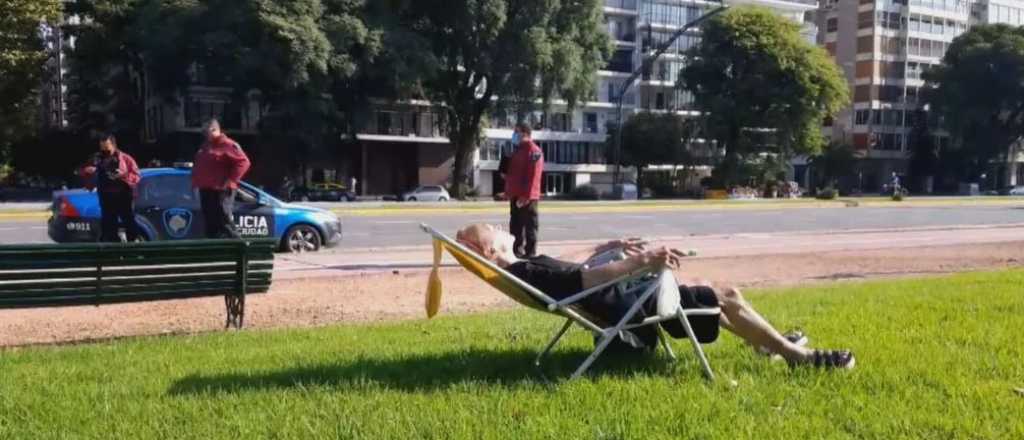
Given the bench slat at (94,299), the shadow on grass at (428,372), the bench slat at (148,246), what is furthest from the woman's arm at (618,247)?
the bench slat at (94,299)

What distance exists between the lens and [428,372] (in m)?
5.28

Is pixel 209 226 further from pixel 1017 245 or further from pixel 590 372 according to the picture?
pixel 1017 245

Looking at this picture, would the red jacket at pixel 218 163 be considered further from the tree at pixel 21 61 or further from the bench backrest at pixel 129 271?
the tree at pixel 21 61

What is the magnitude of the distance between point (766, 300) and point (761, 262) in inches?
213

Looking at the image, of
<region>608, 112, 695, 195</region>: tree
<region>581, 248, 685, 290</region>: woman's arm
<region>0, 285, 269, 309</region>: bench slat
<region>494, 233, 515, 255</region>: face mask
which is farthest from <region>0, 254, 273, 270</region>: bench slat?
<region>608, 112, 695, 195</region>: tree

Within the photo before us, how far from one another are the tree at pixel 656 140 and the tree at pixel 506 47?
13.3 m

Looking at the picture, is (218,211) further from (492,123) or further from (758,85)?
(758,85)

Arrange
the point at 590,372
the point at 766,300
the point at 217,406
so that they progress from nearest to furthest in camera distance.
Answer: the point at 217,406 < the point at 590,372 < the point at 766,300

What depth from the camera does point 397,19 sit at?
4888 centimetres

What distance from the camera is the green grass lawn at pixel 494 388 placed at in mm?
4137

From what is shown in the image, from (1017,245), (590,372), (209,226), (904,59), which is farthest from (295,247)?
(904,59)

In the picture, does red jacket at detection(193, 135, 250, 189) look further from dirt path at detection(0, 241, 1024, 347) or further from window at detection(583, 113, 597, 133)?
window at detection(583, 113, 597, 133)

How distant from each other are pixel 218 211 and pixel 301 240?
468cm

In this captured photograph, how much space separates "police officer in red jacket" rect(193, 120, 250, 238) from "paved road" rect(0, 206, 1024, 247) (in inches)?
200
